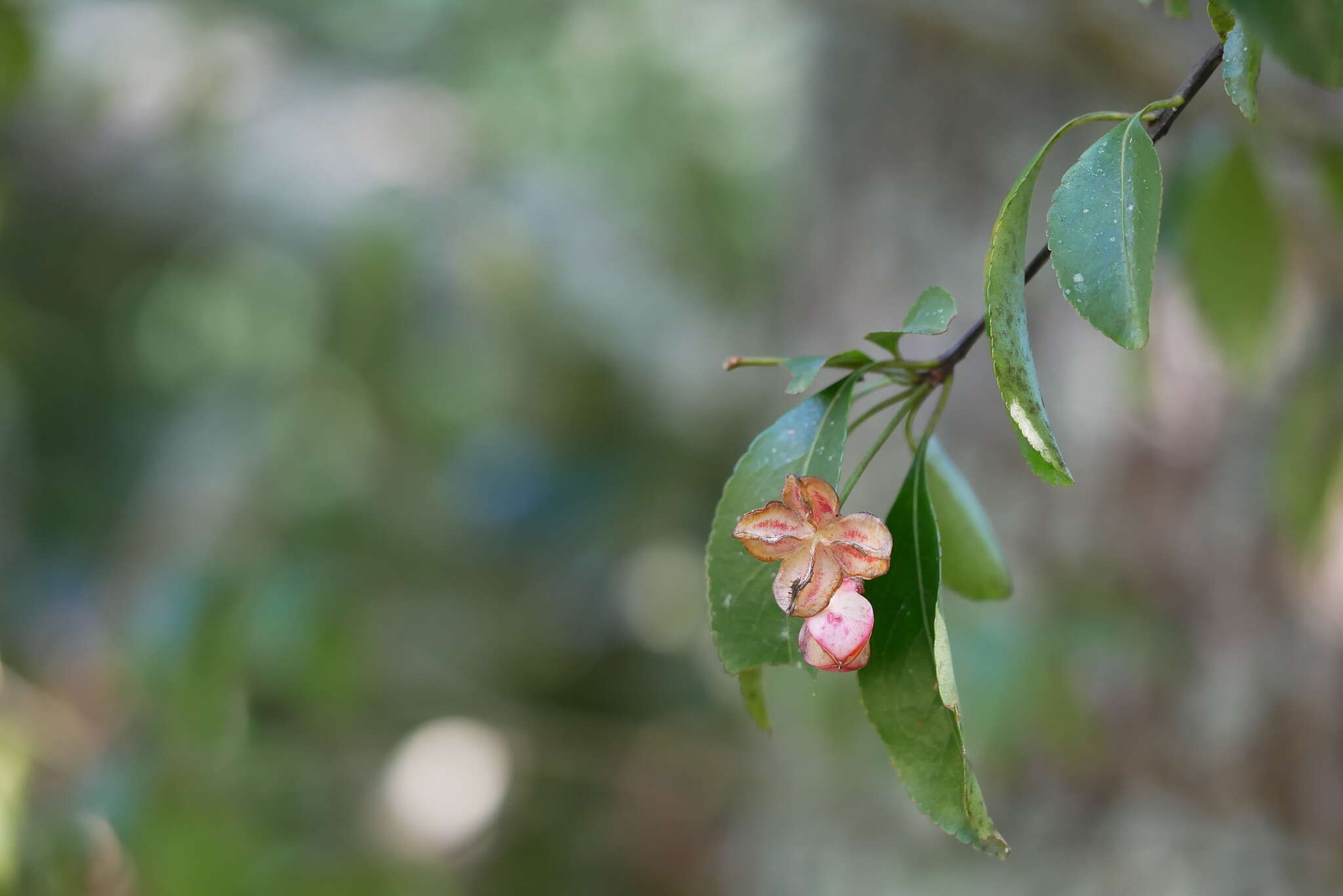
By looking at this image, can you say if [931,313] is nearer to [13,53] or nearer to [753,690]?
[753,690]

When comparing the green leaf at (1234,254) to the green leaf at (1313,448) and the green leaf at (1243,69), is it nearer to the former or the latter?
the green leaf at (1313,448)

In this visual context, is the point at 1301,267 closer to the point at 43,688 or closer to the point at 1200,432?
the point at 1200,432

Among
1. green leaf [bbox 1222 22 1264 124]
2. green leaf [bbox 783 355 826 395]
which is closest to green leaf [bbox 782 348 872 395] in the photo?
green leaf [bbox 783 355 826 395]

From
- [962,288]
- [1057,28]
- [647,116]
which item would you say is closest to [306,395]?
[647,116]

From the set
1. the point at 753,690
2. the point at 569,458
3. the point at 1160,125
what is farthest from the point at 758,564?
the point at 569,458

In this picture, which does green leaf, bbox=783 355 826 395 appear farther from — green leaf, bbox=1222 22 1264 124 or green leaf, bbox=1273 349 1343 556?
green leaf, bbox=1273 349 1343 556

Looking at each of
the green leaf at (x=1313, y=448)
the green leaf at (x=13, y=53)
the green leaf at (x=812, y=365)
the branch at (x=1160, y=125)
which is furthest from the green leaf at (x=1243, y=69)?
the green leaf at (x=13, y=53)
